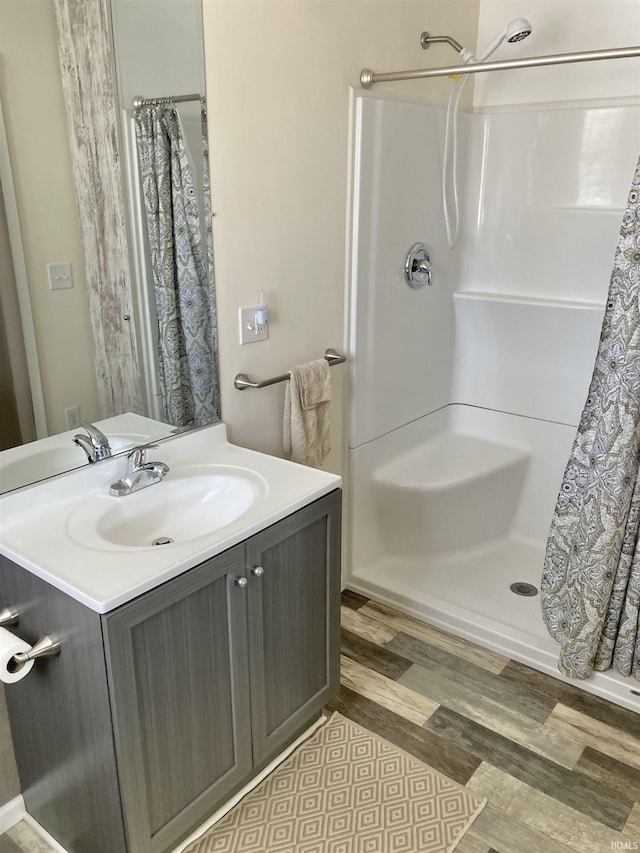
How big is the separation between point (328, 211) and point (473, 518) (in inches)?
55.8

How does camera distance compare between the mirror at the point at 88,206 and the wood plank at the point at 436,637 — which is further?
the wood plank at the point at 436,637

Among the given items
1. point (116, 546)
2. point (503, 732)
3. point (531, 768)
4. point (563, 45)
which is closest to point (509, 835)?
point (531, 768)

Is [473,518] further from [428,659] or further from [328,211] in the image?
[328,211]

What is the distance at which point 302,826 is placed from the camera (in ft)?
5.86

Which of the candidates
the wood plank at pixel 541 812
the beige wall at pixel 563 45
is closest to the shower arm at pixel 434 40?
the beige wall at pixel 563 45

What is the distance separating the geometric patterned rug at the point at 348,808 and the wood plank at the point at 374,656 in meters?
0.31

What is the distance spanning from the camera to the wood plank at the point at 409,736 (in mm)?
1955

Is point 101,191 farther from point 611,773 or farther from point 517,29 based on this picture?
point 611,773

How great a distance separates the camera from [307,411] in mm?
2301

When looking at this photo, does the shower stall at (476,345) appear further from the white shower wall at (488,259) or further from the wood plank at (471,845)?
the wood plank at (471,845)

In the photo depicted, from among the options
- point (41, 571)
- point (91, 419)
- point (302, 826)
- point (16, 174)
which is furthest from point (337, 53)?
point (302, 826)

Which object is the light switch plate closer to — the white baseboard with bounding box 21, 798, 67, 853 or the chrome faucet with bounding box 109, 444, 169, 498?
the chrome faucet with bounding box 109, 444, 169, 498

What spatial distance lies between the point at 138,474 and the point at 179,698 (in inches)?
22.3

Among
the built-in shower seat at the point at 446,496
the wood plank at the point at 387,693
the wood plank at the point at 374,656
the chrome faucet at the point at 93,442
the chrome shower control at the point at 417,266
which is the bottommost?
the wood plank at the point at 387,693
